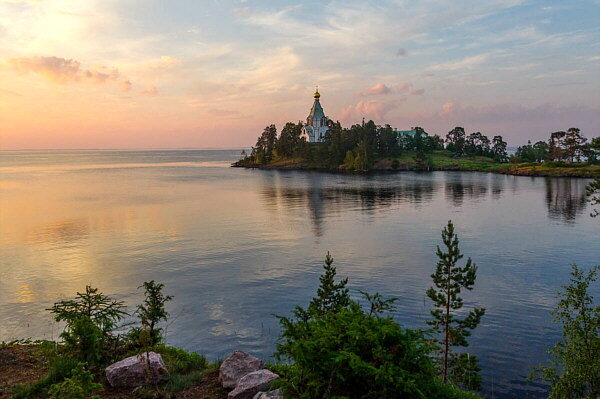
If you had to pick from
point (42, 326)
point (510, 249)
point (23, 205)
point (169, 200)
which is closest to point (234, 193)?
point (169, 200)

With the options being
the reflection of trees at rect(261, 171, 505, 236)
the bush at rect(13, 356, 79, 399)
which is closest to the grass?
the reflection of trees at rect(261, 171, 505, 236)

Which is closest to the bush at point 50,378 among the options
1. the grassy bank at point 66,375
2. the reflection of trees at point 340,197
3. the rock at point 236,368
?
the grassy bank at point 66,375

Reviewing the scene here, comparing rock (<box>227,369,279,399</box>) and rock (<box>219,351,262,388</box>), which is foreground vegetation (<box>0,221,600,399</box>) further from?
rock (<box>227,369,279,399</box>)

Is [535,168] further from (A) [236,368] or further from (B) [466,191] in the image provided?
(A) [236,368]

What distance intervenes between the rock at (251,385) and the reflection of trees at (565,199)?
7002 cm

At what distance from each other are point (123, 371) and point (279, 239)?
4040cm

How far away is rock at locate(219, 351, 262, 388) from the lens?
45.4ft

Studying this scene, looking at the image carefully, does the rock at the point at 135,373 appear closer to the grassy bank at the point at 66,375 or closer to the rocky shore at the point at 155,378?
the rocky shore at the point at 155,378

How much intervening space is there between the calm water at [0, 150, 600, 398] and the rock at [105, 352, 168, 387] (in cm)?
957

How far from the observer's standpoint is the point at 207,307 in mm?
30844

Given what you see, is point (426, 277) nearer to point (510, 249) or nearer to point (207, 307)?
point (510, 249)

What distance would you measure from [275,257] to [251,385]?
1271 inches

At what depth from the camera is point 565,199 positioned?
9200cm

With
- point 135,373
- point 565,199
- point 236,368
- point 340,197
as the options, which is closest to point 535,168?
point 565,199
